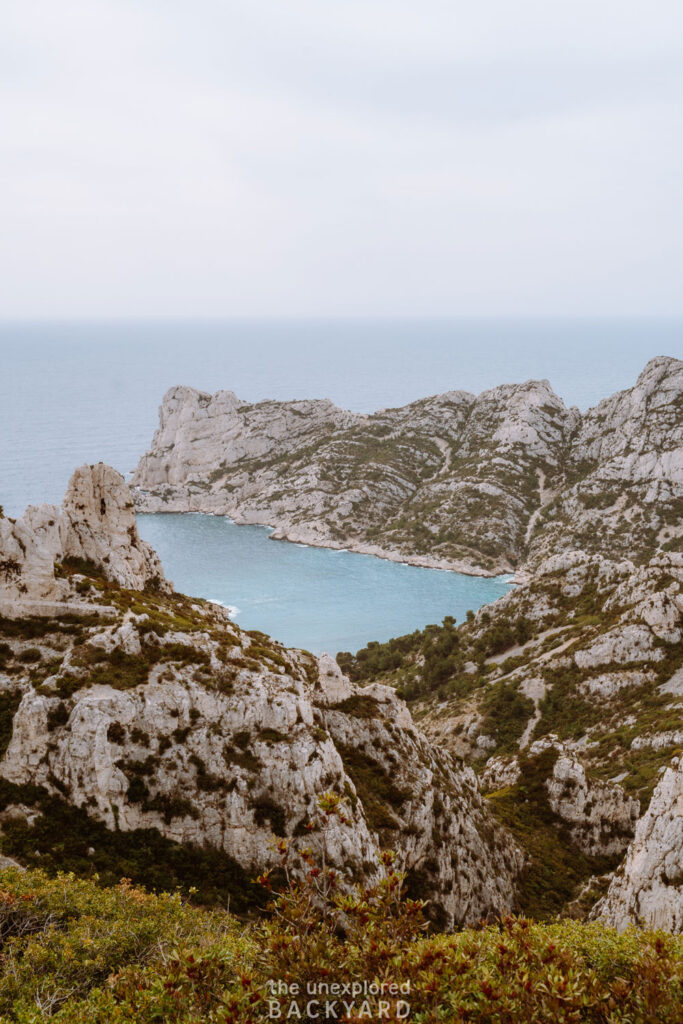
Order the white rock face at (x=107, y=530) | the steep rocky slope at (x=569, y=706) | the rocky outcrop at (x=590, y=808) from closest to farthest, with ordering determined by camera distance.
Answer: the steep rocky slope at (x=569, y=706) < the white rock face at (x=107, y=530) < the rocky outcrop at (x=590, y=808)

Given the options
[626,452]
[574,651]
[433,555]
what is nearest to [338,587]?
[433,555]

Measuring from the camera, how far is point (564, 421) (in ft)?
505

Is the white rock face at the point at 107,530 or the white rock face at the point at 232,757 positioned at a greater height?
the white rock face at the point at 107,530

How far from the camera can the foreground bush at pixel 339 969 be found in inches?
379

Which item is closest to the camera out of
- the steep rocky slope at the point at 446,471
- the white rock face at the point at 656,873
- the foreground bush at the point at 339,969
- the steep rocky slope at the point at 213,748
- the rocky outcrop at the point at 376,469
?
the foreground bush at the point at 339,969

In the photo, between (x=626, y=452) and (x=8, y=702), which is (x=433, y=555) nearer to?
(x=626, y=452)

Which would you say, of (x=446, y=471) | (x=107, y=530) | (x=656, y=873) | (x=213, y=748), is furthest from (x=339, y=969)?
(x=446, y=471)

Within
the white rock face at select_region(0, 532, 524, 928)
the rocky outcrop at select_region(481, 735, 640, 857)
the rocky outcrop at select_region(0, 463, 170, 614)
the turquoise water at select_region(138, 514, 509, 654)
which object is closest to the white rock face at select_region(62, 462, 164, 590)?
the rocky outcrop at select_region(0, 463, 170, 614)

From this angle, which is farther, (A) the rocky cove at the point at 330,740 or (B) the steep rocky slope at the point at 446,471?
(B) the steep rocky slope at the point at 446,471

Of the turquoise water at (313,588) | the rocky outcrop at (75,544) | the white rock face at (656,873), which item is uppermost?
the rocky outcrop at (75,544)

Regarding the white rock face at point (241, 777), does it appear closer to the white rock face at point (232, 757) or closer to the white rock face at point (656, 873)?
the white rock face at point (232, 757)

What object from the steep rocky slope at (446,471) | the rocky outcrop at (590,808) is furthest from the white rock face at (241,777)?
the steep rocky slope at (446,471)

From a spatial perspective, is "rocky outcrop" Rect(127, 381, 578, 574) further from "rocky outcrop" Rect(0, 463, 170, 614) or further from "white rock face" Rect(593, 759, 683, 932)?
"white rock face" Rect(593, 759, 683, 932)

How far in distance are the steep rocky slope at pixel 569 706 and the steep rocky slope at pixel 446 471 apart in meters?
39.6
